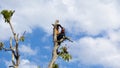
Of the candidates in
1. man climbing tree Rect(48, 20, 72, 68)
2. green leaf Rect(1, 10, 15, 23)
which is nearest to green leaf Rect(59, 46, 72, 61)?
man climbing tree Rect(48, 20, 72, 68)

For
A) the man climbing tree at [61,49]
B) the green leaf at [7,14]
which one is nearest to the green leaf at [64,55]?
the man climbing tree at [61,49]

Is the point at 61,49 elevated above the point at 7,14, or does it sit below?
below

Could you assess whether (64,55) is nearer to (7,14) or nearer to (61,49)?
(61,49)

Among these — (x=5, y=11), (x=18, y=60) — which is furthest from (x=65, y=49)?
(x=5, y=11)

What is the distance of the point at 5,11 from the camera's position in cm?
3397

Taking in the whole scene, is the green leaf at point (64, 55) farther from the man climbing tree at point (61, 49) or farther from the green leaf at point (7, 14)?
the green leaf at point (7, 14)

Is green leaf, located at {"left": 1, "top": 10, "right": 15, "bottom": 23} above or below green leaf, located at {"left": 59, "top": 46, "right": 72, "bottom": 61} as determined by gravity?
above

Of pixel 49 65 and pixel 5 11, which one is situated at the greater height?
pixel 5 11

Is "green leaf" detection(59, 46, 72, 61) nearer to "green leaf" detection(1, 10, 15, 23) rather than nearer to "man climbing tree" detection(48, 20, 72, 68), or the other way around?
"man climbing tree" detection(48, 20, 72, 68)

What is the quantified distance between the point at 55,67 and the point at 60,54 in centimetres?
151

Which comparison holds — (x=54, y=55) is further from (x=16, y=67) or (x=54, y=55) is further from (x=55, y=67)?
(x=16, y=67)

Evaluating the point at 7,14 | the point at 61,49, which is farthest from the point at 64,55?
the point at 7,14

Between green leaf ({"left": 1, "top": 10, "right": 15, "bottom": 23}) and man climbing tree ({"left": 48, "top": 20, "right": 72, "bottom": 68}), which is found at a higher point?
green leaf ({"left": 1, "top": 10, "right": 15, "bottom": 23})

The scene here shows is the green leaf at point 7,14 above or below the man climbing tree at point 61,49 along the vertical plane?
above
